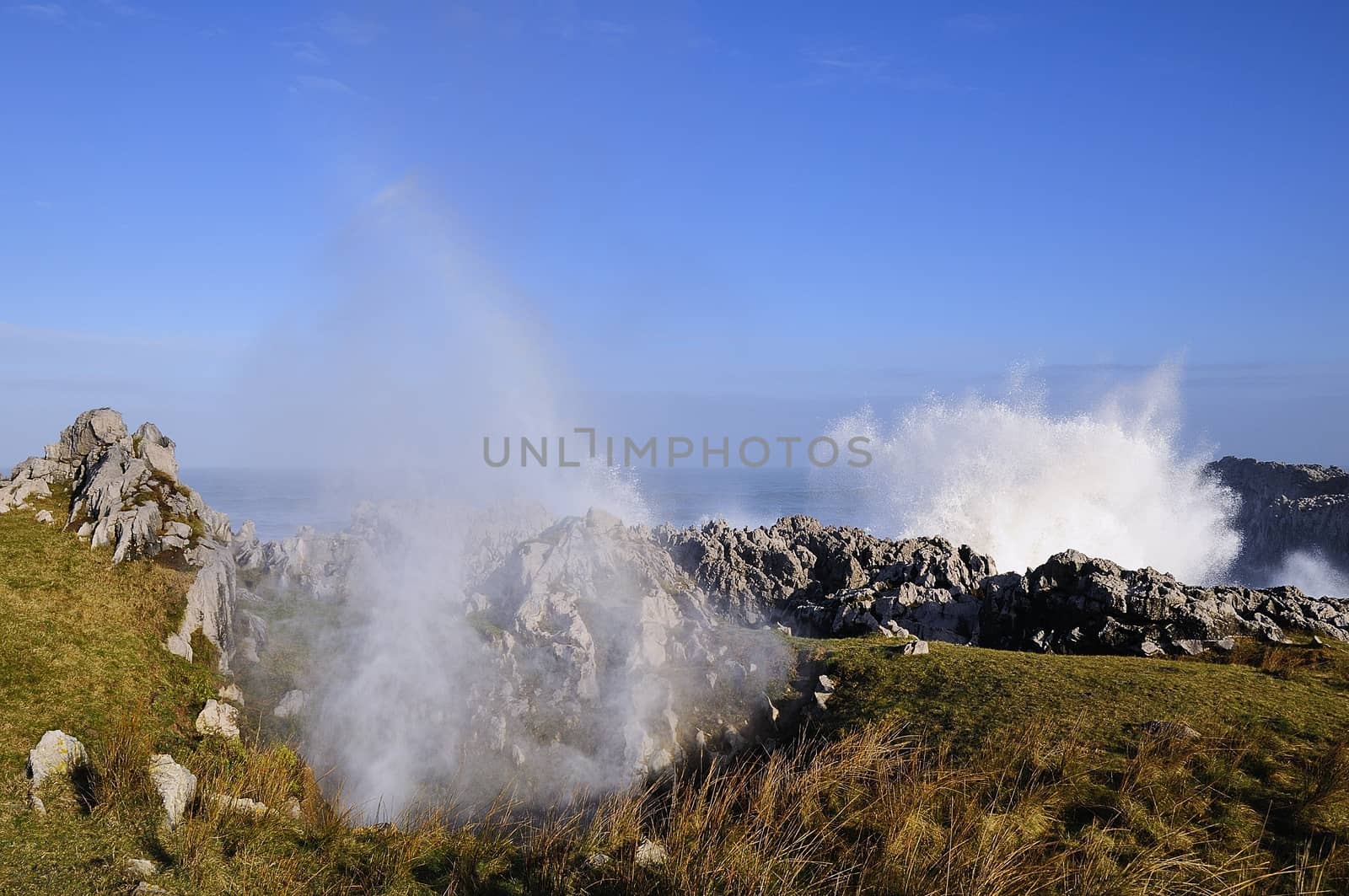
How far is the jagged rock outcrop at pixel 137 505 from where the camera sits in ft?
49.7

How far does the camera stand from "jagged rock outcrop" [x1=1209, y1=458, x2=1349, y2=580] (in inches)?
2120

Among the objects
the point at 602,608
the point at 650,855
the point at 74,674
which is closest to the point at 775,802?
the point at 650,855

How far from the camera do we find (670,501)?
12594 cm

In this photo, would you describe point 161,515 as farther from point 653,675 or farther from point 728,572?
point 728,572

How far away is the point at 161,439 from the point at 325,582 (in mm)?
6180

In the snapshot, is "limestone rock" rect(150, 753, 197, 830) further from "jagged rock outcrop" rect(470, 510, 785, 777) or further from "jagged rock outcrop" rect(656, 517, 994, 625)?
"jagged rock outcrop" rect(656, 517, 994, 625)

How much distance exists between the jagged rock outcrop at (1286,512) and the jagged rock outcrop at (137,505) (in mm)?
68455

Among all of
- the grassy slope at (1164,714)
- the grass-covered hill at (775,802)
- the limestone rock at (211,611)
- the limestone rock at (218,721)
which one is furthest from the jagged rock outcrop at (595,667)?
the limestone rock at (211,611)

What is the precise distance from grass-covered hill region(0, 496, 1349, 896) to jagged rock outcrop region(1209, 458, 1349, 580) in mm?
53130

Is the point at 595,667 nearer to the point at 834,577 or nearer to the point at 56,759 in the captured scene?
the point at 56,759

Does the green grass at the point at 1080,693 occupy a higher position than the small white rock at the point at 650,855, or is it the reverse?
Answer: the small white rock at the point at 650,855

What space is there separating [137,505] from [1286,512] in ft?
247

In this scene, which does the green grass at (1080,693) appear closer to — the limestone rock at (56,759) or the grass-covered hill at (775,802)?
the grass-covered hill at (775,802)

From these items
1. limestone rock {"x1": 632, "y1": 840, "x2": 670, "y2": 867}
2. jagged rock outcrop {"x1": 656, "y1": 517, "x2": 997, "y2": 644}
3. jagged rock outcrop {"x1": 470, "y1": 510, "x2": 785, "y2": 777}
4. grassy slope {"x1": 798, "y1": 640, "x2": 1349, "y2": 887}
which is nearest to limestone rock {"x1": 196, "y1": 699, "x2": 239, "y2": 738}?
jagged rock outcrop {"x1": 470, "y1": 510, "x2": 785, "y2": 777}
